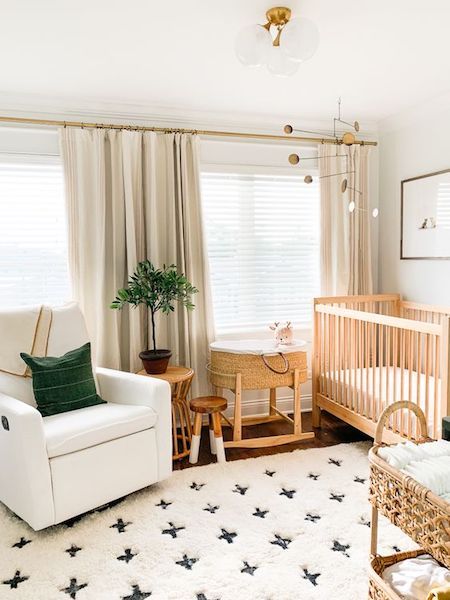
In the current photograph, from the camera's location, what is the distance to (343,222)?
4.01 meters

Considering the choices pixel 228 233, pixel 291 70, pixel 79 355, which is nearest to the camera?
pixel 291 70

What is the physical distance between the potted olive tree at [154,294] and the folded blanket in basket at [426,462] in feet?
6.34

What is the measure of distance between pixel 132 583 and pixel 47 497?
60cm

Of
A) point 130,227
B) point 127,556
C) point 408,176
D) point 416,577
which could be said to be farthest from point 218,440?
point 408,176

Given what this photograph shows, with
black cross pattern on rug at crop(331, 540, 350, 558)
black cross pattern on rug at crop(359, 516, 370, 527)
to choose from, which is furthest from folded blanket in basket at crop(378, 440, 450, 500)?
black cross pattern on rug at crop(359, 516, 370, 527)

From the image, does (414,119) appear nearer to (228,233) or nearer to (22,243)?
(228,233)

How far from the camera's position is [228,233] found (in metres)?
3.87

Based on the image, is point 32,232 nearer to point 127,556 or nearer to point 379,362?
point 127,556

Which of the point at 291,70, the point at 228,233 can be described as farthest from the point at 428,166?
the point at 291,70

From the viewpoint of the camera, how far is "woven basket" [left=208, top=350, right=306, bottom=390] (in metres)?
3.33

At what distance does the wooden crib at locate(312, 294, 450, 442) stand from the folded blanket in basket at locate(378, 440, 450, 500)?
3.58 ft

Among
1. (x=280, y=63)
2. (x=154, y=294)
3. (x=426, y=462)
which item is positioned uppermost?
(x=280, y=63)

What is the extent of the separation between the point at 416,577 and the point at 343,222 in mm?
2931

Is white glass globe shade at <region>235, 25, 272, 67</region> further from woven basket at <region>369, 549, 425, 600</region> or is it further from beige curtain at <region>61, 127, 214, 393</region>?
woven basket at <region>369, 549, 425, 600</region>
